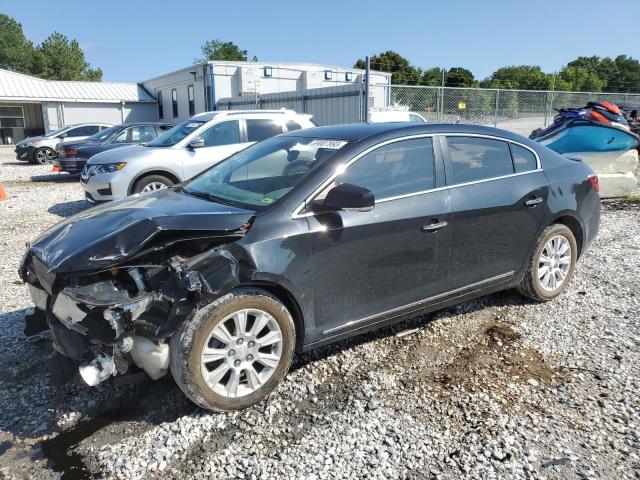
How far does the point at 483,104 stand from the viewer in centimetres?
1862

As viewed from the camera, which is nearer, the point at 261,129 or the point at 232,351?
the point at 232,351

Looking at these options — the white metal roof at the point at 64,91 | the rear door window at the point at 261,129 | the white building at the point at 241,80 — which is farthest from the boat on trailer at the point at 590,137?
the white metal roof at the point at 64,91

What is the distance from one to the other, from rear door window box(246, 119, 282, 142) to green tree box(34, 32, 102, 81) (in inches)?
2661

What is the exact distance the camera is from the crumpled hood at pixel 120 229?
297 cm

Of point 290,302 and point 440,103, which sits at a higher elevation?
point 440,103

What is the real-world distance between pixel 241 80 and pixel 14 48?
64.4 m

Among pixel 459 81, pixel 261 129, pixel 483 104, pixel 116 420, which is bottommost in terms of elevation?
pixel 116 420

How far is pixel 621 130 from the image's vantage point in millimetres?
9914

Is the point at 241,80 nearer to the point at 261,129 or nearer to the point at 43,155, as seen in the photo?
the point at 43,155

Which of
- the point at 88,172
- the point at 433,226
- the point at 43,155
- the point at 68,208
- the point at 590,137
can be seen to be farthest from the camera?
the point at 43,155

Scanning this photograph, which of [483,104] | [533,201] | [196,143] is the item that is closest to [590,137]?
[533,201]

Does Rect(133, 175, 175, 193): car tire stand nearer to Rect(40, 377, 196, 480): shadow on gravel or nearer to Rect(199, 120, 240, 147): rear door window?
Rect(199, 120, 240, 147): rear door window

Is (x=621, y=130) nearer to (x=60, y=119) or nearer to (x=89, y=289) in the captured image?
(x=89, y=289)

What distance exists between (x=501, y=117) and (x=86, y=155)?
14.1 meters
